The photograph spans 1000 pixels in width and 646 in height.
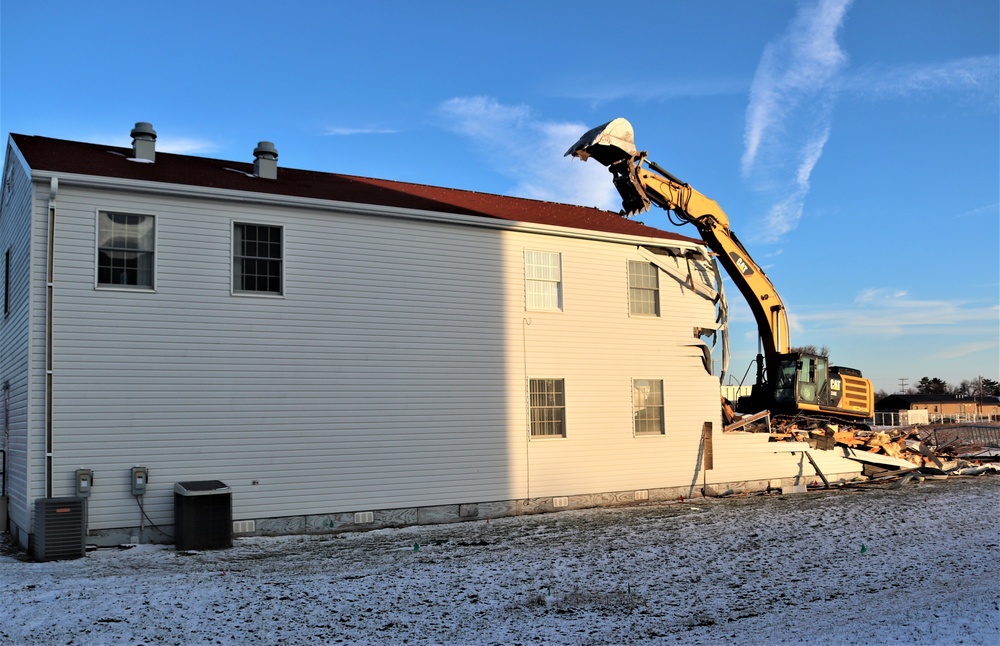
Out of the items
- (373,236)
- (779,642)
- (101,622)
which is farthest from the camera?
(373,236)

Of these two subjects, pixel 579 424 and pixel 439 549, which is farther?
pixel 579 424

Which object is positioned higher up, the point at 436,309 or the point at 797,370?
the point at 436,309

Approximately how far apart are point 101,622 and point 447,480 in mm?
Result: 9008

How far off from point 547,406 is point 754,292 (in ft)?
26.6

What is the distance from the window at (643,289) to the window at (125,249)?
11.4 metres

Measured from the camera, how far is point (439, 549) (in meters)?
14.0

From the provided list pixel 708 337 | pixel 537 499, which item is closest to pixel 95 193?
pixel 537 499

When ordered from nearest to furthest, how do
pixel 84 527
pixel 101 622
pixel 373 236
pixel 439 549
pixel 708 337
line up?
pixel 101 622
pixel 84 527
pixel 439 549
pixel 373 236
pixel 708 337

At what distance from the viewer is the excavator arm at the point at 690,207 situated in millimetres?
20484

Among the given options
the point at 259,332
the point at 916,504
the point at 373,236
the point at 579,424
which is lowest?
the point at 916,504

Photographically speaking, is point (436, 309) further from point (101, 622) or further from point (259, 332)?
point (101, 622)

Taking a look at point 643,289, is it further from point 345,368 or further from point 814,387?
point 345,368

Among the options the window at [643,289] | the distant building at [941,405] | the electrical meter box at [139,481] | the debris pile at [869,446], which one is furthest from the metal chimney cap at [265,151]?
the distant building at [941,405]

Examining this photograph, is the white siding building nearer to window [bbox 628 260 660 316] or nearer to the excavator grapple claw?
window [bbox 628 260 660 316]
